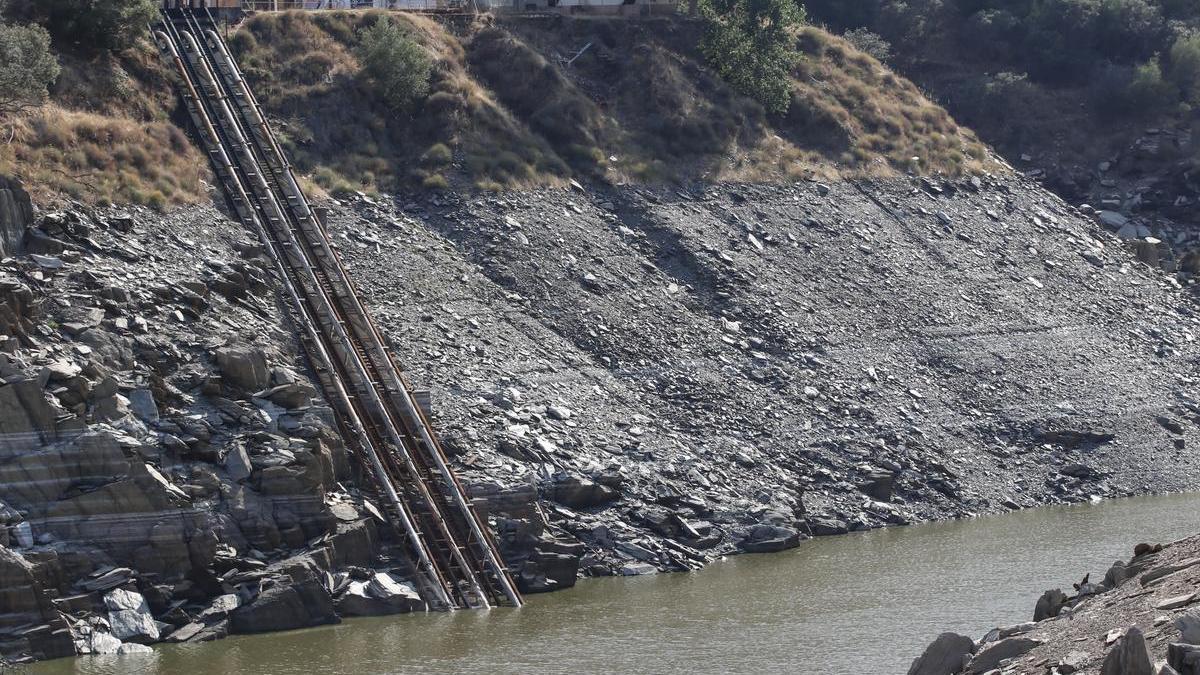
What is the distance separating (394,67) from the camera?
60.4 metres

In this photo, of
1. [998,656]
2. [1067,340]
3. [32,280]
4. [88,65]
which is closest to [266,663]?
[32,280]

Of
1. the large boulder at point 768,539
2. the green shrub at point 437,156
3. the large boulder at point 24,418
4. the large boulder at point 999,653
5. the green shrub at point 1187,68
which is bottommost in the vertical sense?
the large boulder at point 768,539

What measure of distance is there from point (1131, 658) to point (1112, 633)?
10.4 feet

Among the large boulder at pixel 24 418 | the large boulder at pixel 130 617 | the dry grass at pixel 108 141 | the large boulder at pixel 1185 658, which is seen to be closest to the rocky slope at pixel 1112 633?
the large boulder at pixel 1185 658

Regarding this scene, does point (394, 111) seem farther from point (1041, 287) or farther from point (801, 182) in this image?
point (1041, 287)

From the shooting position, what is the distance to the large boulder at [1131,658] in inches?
846

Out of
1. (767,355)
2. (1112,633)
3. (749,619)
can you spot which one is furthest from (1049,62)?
(1112,633)

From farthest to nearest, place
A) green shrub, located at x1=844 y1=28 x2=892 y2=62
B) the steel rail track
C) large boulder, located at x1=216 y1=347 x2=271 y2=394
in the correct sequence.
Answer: green shrub, located at x1=844 y1=28 x2=892 y2=62, large boulder, located at x1=216 y1=347 x2=271 y2=394, the steel rail track

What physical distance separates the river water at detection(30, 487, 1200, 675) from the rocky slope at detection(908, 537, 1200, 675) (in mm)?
4869

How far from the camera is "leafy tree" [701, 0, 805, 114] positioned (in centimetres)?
6969

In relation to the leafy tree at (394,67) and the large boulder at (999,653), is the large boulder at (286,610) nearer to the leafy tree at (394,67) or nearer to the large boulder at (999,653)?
the large boulder at (999,653)

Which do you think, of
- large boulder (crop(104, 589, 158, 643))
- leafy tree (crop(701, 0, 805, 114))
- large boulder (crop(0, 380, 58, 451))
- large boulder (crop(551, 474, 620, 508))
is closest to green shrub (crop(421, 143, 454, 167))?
leafy tree (crop(701, 0, 805, 114))

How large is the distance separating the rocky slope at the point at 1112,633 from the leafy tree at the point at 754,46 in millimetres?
40644

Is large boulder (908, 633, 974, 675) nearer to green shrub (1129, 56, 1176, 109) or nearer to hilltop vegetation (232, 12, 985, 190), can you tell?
hilltop vegetation (232, 12, 985, 190)
